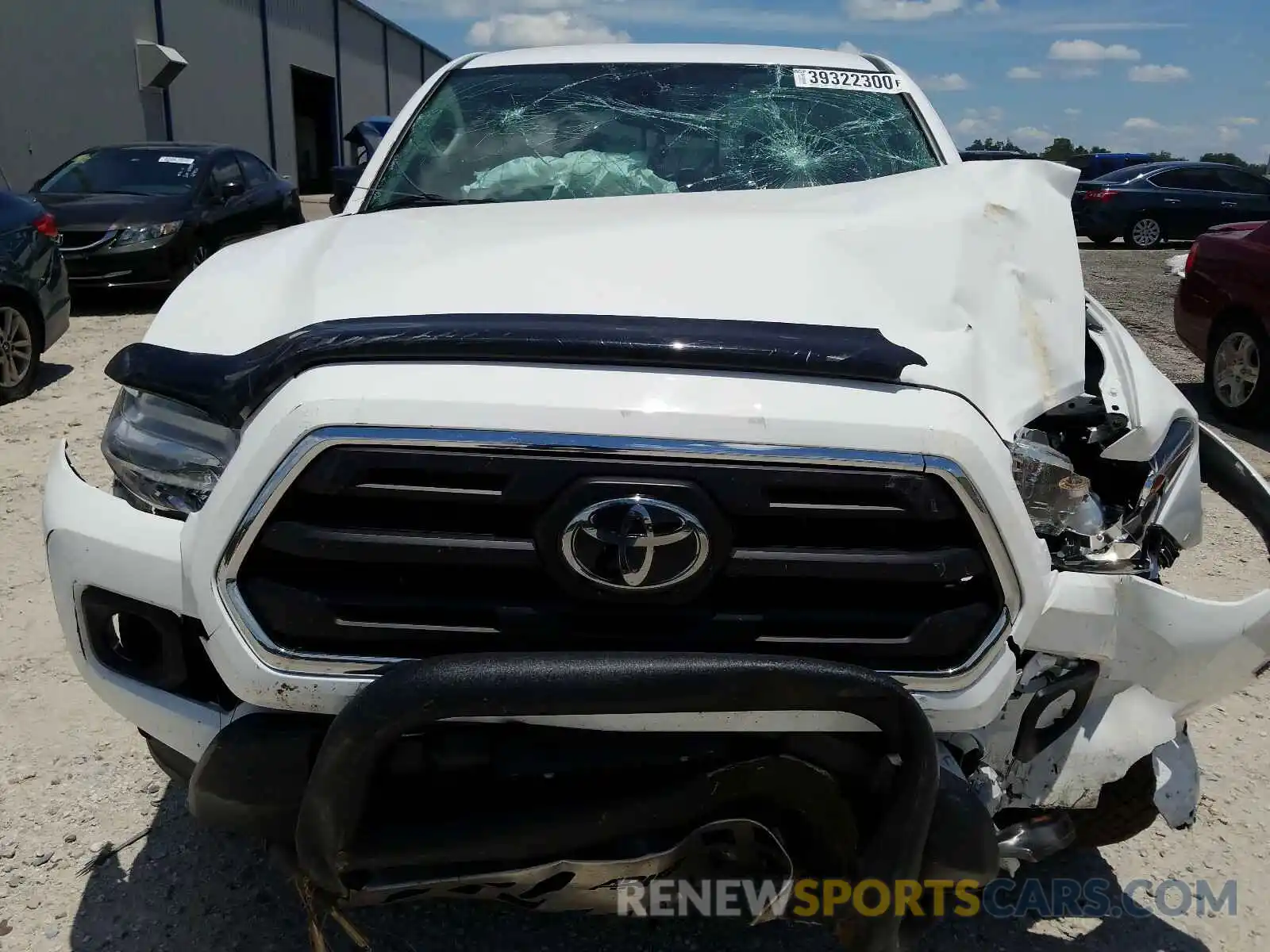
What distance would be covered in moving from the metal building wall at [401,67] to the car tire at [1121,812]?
3427cm

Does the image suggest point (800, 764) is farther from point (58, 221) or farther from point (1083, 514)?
point (58, 221)

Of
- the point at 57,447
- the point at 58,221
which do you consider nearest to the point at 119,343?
the point at 58,221

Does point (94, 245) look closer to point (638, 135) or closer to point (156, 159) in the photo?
point (156, 159)

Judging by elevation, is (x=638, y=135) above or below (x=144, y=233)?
above

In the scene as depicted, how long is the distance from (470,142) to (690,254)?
1.49 meters

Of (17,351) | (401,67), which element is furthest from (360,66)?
(17,351)

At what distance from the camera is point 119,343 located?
832cm

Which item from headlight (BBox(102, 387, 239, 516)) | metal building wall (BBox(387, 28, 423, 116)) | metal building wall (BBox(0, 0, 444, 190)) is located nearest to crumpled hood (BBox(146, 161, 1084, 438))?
headlight (BBox(102, 387, 239, 516))

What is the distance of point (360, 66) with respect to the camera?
30969 millimetres

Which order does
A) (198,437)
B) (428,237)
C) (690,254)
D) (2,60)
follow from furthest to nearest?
(2,60) < (428,237) < (690,254) < (198,437)

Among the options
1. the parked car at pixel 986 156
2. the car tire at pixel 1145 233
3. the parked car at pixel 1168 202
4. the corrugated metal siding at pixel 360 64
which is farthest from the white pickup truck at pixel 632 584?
the corrugated metal siding at pixel 360 64

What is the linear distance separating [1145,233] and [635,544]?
64.5ft

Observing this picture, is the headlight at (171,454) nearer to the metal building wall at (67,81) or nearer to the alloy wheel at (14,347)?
the alloy wheel at (14,347)

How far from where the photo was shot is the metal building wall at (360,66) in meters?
29.5
